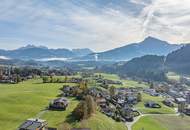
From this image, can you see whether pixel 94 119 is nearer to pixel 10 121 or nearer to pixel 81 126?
pixel 81 126

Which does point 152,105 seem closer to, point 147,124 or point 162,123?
point 162,123

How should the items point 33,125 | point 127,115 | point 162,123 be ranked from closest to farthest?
point 33,125 → point 162,123 → point 127,115

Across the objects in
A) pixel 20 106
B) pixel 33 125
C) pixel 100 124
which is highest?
pixel 20 106

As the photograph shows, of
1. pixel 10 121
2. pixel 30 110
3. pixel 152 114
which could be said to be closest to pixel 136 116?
pixel 152 114

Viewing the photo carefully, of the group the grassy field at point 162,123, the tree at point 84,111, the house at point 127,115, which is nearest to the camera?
the tree at point 84,111

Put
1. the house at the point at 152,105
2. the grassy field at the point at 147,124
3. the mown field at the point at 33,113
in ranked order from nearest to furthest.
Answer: the mown field at the point at 33,113 → the grassy field at the point at 147,124 → the house at the point at 152,105

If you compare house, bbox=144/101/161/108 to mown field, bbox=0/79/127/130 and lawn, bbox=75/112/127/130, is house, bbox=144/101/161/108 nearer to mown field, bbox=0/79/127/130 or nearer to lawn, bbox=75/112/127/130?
mown field, bbox=0/79/127/130

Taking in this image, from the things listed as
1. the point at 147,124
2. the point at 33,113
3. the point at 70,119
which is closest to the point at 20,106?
the point at 33,113

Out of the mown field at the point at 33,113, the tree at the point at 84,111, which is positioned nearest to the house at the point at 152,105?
the mown field at the point at 33,113

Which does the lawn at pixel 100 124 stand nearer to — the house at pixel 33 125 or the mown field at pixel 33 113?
the mown field at pixel 33 113
